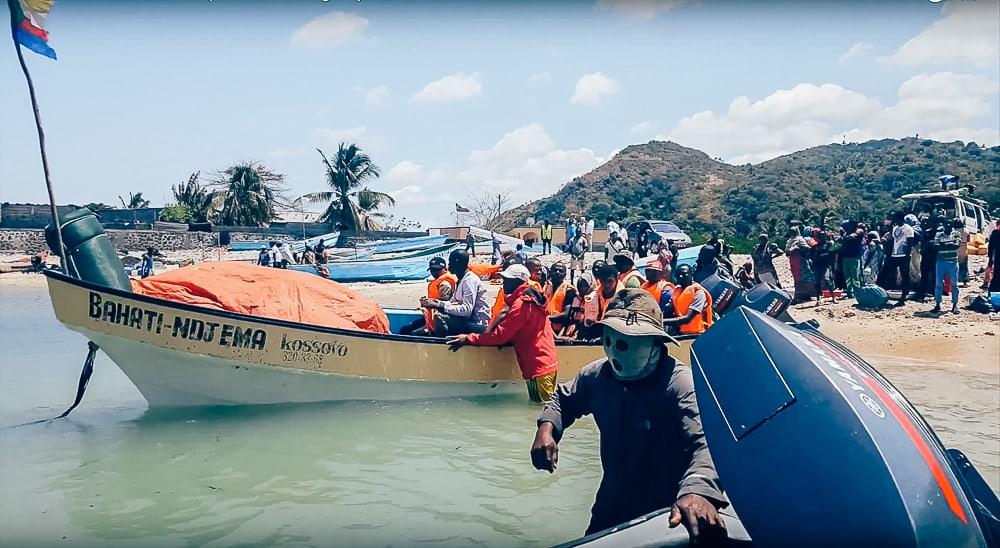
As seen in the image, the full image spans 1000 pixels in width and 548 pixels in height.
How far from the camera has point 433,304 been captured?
8.53 meters

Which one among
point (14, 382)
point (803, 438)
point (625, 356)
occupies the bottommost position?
point (14, 382)

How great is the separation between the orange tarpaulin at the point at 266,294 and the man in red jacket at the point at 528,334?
1.28m

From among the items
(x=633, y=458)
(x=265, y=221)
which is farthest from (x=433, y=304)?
(x=265, y=221)

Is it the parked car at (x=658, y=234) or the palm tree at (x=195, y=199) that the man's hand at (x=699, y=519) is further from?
the palm tree at (x=195, y=199)

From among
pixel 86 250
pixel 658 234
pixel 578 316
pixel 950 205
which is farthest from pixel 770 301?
pixel 658 234

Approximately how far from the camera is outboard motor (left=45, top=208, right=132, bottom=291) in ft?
24.8

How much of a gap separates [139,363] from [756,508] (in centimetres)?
701

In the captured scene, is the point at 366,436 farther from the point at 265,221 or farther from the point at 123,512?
the point at 265,221

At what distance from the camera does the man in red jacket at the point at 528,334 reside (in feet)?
25.7

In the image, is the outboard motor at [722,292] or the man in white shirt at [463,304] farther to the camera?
the outboard motor at [722,292]

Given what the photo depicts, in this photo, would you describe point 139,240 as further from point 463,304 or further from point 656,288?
point 656,288

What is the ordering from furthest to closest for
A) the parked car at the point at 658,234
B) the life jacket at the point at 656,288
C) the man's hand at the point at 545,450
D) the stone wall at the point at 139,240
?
the stone wall at the point at 139,240 < the parked car at the point at 658,234 < the life jacket at the point at 656,288 < the man's hand at the point at 545,450

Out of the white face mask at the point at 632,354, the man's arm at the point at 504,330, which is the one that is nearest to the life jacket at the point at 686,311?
the man's arm at the point at 504,330

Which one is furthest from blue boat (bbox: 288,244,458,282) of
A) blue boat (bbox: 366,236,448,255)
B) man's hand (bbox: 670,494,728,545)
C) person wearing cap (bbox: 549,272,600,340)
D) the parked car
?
man's hand (bbox: 670,494,728,545)
